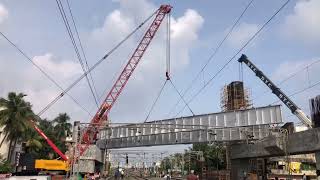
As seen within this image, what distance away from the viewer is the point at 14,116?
79250 millimetres

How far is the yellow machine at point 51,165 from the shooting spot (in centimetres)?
6975

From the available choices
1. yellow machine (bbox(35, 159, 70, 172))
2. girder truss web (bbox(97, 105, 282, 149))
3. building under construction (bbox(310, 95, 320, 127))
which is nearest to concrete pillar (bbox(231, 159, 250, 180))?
girder truss web (bbox(97, 105, 282, 149))

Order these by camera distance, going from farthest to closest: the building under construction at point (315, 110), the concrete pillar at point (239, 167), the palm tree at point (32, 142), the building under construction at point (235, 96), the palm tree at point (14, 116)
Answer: the building under construction at point (235, 96)
the palm tree at point (32, 142)
the palm tree at point (14, 116)
the concrete pillar at point (239, 167)
the building under construction at point (315, 110)

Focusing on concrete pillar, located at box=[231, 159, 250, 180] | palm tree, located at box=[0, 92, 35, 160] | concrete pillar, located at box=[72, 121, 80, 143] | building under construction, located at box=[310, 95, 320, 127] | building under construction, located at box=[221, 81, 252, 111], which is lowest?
concrete pillar, located at box=[231, 159, 250, 180]

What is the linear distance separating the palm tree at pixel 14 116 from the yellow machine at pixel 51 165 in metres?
11.1

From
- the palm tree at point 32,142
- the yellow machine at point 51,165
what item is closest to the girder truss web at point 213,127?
the yellow machine at point 51,165

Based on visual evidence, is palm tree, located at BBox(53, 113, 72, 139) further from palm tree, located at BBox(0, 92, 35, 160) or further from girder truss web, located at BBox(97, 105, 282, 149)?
girder truss web, located at BBox(97, 105, 282, 149)

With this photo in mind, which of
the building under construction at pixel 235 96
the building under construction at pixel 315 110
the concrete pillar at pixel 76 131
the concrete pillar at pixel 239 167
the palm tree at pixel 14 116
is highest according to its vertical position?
the building under construction at pixel 235 96

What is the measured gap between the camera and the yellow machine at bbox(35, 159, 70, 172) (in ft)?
229

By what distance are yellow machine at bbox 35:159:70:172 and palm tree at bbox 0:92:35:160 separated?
11.1 meters

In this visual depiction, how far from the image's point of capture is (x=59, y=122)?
129 meters

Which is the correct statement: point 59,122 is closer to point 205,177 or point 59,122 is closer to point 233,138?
point 205,177

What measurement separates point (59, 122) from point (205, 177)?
2297 inches

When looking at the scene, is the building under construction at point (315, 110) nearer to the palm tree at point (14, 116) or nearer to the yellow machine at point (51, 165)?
the yellow machine at point (51, 165)
